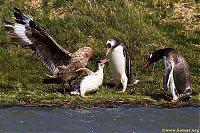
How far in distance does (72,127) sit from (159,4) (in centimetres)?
1038

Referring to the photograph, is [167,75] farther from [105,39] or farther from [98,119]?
[105,39]

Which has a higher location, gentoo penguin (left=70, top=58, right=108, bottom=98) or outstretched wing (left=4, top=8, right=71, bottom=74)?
outstretched wing (left=4, top=8, right=71, bottom=74)

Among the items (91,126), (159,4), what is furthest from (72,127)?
(159,4)

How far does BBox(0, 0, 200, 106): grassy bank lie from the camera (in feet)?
44.1

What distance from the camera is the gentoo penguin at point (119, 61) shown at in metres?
14.6

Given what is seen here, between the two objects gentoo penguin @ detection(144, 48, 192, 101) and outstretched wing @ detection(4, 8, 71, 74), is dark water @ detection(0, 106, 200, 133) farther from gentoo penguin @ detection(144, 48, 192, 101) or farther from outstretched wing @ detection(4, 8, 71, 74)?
outstretched wing @ detection(4, 8, 71, 74)

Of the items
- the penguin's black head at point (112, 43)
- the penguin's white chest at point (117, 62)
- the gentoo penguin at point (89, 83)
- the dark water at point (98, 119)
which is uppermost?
the penguin's black head at point (112, 43)

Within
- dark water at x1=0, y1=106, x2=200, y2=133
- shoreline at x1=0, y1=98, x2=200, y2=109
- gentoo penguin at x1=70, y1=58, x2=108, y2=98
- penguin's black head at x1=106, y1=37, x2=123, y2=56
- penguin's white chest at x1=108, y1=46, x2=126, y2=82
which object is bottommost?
dark water at x1=0, y1=106, x2=200, y2=133

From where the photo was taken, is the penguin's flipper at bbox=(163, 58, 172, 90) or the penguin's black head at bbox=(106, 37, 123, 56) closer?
the penguin's flipper at bbox=(163, 58, 172, 90)

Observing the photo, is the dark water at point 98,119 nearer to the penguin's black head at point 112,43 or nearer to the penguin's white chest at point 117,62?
the penguin's white chest at point 117,62

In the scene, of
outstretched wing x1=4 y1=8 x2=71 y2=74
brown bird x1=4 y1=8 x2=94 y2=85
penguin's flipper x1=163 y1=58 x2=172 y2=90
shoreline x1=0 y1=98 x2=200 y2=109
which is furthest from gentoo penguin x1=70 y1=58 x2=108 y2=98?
penguin's flipper x1=163 y1=58 x2=172 y2=90

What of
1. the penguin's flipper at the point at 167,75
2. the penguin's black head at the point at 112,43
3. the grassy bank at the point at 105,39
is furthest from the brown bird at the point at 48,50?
the penguin's flipper at the point at 167,75

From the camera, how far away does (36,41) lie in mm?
13992

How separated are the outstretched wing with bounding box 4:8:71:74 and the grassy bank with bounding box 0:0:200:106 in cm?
69
